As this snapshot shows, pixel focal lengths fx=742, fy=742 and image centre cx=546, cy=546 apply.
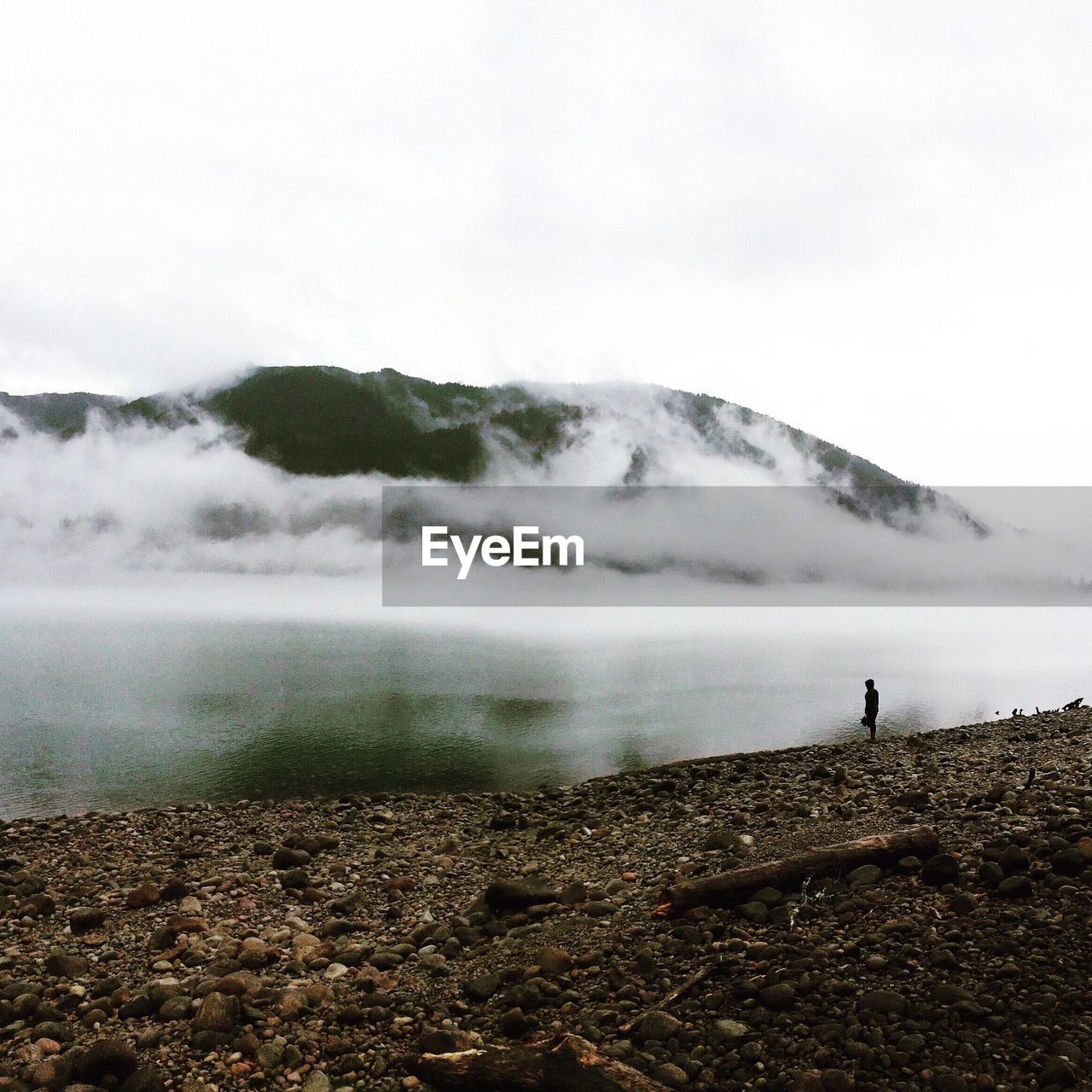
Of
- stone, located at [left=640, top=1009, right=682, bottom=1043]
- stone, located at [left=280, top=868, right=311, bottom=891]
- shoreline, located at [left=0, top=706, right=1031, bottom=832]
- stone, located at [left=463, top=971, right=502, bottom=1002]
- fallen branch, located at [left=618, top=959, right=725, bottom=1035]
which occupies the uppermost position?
stone, located at [left=640, top=1009, right=682, bottom=1043]

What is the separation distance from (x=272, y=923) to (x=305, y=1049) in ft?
15.2

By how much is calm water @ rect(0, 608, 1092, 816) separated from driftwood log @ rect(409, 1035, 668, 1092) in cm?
1978

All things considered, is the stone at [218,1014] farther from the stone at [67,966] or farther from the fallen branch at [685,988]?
the fallen branch at [685,988]

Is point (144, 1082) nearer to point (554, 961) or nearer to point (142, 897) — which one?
point (554, 961)

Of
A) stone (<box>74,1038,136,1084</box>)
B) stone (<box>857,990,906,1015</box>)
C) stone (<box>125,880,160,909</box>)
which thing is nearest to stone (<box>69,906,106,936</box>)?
stone (<box>125,880,160,909</box>)

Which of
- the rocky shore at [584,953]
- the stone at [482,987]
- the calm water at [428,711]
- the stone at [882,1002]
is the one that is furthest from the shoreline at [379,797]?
the stone at [882,1002]

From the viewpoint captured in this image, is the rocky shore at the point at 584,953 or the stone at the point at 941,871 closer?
the rocky shore at the point at 584,953

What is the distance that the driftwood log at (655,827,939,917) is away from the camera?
952cm

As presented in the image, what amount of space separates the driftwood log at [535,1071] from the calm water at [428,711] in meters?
19.8

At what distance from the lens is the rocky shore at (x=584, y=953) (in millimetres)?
6215

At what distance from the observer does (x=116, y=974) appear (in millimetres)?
9820

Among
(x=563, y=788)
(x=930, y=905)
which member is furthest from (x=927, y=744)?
(x=930, y=905)

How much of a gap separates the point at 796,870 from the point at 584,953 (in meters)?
2.93

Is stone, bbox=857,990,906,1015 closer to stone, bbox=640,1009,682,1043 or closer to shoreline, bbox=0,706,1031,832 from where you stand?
stone, bbox=640,1009,682,1043
